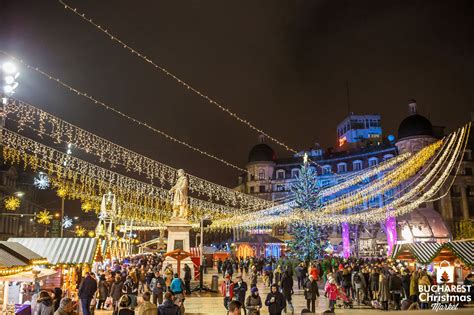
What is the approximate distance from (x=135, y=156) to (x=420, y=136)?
48918 mm

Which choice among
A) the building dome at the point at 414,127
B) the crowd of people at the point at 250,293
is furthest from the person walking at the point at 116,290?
the building dome at the point at 414,127

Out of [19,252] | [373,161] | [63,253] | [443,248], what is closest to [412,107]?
[373,161]

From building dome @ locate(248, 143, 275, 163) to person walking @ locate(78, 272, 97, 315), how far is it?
7177 cm

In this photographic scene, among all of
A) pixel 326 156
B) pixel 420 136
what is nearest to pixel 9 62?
pixel 420 136

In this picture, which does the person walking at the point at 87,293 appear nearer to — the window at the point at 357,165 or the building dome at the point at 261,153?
the window at the point at 357,165

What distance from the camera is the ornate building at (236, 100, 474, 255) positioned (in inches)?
2231

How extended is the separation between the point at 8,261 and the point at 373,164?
6490cm

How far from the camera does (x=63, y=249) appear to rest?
56.5 ft

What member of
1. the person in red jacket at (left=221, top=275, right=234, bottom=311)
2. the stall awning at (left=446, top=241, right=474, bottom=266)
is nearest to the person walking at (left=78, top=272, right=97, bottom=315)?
the person in red jacket at (left=221, top=275, right=234, bottom=311)

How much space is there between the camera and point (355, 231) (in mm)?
69500

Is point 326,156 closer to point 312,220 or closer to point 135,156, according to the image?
point 312,220

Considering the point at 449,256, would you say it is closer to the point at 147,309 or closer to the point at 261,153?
the point at 147,309

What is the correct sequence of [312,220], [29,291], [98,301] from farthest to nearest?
[312,220] < [98,301] < [29,291]

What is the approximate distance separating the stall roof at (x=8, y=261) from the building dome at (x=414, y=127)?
58978 millimetres
